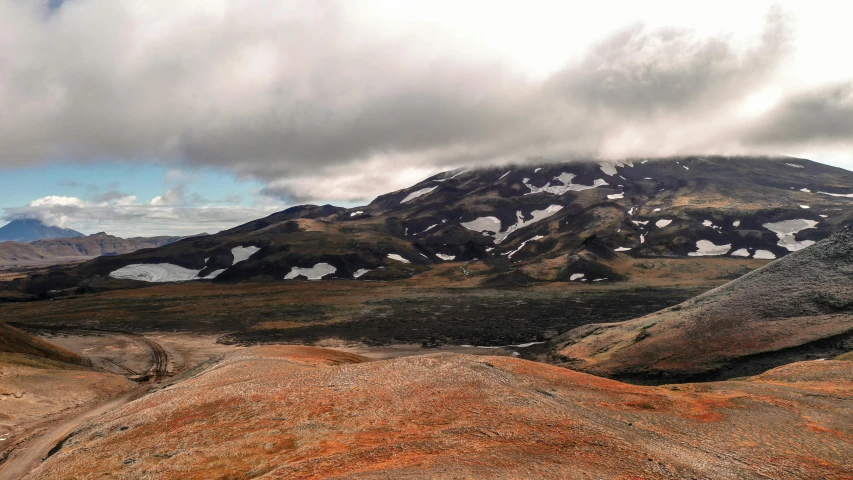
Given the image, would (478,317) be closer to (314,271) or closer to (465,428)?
(465,428)

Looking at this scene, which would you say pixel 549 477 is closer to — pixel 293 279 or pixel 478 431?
pixel 478 431

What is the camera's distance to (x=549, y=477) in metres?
15.3

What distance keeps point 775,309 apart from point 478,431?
146 feet

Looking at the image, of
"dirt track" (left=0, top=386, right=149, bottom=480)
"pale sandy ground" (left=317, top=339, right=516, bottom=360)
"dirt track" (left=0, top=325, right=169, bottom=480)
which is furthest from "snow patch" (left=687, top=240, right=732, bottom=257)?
"dirt track" (left=0, top=386, right=149, bottom=480)

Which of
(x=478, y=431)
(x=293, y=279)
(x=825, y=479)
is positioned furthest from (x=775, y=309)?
(x=293, y=279)

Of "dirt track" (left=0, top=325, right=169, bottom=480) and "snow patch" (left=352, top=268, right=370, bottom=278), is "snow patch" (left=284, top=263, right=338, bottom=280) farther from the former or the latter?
"dirt track" (left=0, top=325, right=169, bottom=480)

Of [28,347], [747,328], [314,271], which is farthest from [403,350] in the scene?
[314,271]

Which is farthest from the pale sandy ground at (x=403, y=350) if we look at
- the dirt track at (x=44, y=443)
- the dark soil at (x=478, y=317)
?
the dirt track at (x=44, y=443)

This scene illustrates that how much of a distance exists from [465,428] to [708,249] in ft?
700

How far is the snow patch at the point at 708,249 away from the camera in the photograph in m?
190

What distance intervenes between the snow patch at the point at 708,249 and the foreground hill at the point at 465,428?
183m

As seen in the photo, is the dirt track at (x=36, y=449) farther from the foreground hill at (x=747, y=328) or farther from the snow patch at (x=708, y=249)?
the snow patch at (x=708, y=249)

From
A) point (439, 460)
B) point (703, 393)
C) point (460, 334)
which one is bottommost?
point (460, 334)

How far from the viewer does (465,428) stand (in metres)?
19.9
